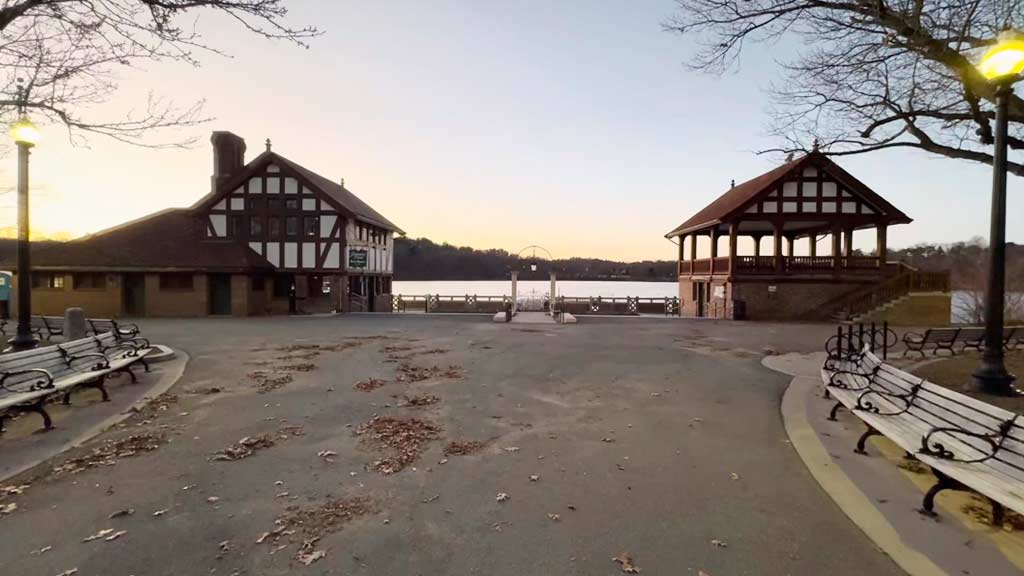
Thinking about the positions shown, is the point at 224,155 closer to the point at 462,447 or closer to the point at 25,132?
the point at 25,132

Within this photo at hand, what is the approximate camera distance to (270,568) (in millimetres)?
3404

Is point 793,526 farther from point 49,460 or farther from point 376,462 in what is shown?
point 49,460

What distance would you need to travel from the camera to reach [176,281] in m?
26.8

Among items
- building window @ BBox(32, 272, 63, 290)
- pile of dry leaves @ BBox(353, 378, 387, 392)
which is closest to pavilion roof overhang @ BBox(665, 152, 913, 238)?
pile of dry leaves @ BBox(353, 378, 387, 392)

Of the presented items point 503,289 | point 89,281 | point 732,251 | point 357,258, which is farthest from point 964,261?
point 89,281

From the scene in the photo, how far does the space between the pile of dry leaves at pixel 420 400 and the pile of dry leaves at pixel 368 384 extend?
3.25 ft

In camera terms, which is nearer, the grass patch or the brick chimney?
the grass patch

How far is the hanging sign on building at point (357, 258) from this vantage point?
30141mm

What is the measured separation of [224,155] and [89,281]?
33.5 feet

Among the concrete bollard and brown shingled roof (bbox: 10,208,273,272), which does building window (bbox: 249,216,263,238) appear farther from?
the concrete bollard

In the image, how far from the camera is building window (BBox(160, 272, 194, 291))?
87.5ft

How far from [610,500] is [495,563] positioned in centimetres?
142

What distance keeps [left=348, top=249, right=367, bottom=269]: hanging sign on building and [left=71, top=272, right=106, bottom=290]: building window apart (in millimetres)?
12422

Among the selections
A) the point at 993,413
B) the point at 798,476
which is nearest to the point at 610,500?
the point at 798,476
